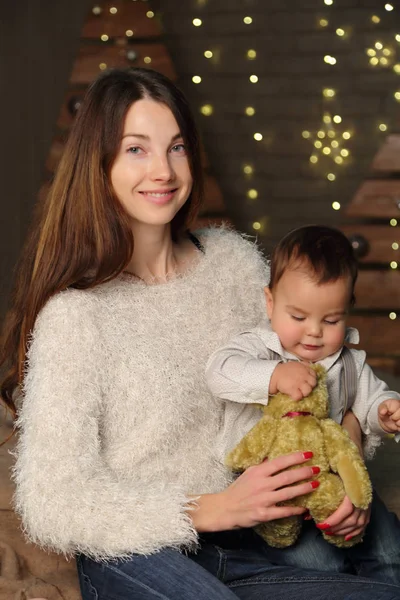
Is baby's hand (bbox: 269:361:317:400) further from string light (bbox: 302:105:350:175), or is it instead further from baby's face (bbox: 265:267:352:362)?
string light (bbox: 302:105:350:175)

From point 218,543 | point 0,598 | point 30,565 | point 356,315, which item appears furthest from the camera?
point 356,315

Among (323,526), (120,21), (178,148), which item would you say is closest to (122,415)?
(323,526)

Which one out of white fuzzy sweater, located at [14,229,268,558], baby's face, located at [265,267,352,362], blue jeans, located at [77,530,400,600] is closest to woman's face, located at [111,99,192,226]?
white fuzzy sweater, located at [14,229,268,558]

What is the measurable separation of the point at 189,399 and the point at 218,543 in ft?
0.90

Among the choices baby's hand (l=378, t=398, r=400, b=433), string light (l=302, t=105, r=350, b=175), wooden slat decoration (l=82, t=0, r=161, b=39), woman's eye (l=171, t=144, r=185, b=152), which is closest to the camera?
baby's hand (l=378, t=398, r=400, b=433)

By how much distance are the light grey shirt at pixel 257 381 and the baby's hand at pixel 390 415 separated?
0.12ft

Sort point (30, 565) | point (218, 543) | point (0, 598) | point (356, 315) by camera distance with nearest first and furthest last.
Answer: point (218, 543)
point (0, 598)
point (30, 565)
point (356, 315)

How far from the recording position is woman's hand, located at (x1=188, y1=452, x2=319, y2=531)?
1452 mm

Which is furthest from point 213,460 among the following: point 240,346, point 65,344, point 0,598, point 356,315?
point 356,315

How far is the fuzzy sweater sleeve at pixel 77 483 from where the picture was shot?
1467 mm

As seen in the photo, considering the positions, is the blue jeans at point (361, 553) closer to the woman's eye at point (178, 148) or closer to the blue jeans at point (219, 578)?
the blue jeans at point (219, 578)

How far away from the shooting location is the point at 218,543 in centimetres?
165

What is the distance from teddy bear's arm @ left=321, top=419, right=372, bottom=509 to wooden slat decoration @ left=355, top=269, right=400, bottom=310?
292cm

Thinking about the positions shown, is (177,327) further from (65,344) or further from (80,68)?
(80,68)
